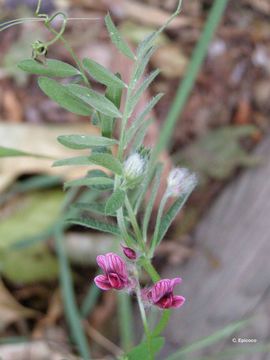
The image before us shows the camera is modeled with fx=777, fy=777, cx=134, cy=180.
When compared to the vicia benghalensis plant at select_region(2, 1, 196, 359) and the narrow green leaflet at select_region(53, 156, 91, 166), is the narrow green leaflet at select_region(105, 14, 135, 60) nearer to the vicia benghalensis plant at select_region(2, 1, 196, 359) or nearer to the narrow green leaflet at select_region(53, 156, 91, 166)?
the vicia benghalensis plant at select_region(2, 1, 196, 359)

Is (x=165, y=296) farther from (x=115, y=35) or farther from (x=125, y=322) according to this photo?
(x=125, y=322)

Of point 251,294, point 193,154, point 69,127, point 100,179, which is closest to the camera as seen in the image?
point 100,179

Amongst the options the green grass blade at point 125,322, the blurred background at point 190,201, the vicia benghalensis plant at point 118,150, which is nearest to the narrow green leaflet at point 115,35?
the vicia benghalensis plant at point 118,150

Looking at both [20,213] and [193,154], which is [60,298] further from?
[193,154]

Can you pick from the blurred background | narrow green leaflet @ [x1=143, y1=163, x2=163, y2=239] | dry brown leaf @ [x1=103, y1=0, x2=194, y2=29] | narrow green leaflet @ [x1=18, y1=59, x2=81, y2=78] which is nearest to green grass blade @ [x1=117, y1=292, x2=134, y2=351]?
the blurred background

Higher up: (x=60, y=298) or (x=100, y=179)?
(x=100, y=179)

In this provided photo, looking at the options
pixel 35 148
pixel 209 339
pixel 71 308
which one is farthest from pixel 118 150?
pixel 35 148

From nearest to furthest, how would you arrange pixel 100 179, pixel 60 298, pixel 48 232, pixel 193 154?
1. pixel 100 179
2. pixel 48 232
3. pixel 60 298
4. pixel 193 154

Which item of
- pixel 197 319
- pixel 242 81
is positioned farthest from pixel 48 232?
pixel 242 81
